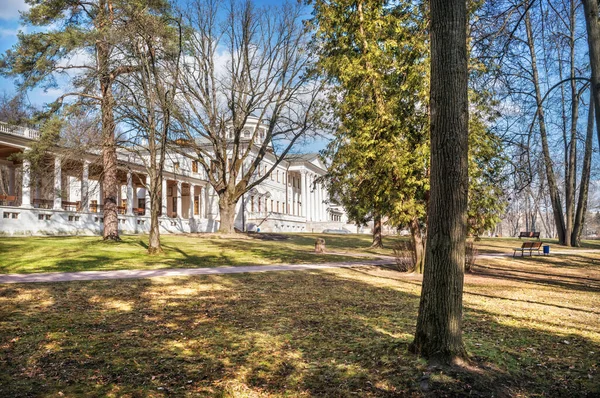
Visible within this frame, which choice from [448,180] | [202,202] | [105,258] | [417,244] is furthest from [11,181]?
[448,180]

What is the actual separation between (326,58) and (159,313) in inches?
360

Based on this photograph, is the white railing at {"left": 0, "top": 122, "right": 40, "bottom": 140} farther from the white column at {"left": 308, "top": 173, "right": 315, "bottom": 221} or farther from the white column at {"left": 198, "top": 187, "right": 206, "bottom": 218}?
the white column at {"left": 308, "top": 173, "right": 315, "bottom": 221}

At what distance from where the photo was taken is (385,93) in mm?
12234

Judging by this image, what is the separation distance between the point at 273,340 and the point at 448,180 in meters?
3.00

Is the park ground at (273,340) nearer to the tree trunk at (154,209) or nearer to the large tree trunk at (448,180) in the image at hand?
the large tree trunk at (448,180)

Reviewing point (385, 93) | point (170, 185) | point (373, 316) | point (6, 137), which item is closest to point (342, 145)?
point (385, 93)

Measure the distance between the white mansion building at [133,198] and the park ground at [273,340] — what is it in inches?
395

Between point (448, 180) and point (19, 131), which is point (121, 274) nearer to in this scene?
point (448, 180)

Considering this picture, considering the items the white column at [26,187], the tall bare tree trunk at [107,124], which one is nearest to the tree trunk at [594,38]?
the tall bare tree trunk at [107,124]

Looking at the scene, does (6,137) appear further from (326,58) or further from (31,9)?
(326,58)

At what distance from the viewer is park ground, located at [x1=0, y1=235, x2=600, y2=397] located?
4.01 m

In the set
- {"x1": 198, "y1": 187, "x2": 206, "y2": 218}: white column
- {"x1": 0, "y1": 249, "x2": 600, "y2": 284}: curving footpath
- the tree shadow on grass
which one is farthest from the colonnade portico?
the tree shadow on grass

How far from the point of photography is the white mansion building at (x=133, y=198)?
23734mm

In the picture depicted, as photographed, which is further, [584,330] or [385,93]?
[385,93]
